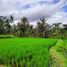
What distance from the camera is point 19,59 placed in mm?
8398

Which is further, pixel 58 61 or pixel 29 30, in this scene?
pixel 29 30

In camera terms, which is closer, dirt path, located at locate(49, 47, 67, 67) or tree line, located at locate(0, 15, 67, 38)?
dirt path, located at locate(49, 47, 67, 67)

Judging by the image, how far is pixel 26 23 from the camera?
8319cm

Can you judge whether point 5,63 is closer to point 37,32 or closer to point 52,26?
point 37,32

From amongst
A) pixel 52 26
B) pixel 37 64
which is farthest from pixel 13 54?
pixel 52 26

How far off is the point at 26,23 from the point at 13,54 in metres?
74.3

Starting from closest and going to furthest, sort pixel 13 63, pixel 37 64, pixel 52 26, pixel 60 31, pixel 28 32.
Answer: pixel 37 64 → pixel 13 63 → pixel 28 32 → pixel 60 31 → pixel 52 26

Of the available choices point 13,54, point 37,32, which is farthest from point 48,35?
point 13,54

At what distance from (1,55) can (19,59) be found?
1184 millimetres

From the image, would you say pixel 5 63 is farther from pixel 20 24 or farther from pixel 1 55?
pixel 20 24

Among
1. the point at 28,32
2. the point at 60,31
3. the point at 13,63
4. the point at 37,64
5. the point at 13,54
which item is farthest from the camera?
the point at 60,31

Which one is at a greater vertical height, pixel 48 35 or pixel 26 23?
pixel 26 23

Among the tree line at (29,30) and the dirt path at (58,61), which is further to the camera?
the tree line at (29,30)

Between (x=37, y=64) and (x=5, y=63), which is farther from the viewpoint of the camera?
(x=5, y=63)
